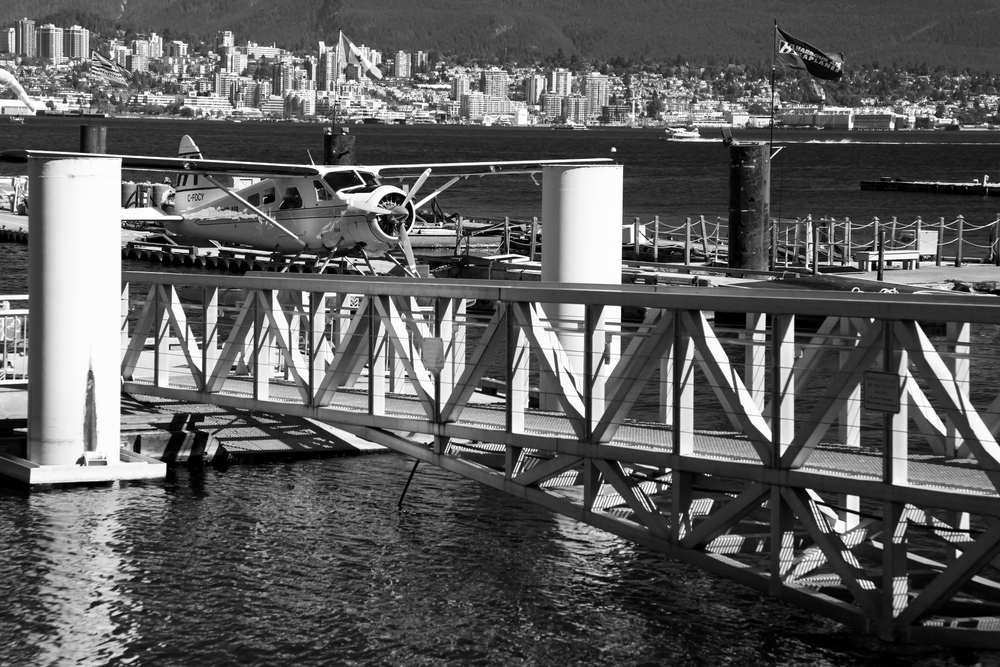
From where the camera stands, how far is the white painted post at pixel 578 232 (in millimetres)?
13633

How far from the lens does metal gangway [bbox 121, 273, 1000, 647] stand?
32.4 ft

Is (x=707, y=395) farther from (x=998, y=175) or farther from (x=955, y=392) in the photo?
(x=998, y=175)

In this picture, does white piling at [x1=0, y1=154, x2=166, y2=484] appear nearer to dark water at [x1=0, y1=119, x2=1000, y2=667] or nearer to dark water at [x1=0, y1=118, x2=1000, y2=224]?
dark water at [x1=0, y1=119, x2=1000, y2=667]

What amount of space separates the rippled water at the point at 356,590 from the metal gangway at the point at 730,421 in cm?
56

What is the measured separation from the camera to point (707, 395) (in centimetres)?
2161

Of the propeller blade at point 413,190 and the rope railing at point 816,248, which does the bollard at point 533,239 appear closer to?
the rope railing at point 816,248

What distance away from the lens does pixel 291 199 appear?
3453 centimetres

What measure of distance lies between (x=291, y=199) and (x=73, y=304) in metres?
20.1

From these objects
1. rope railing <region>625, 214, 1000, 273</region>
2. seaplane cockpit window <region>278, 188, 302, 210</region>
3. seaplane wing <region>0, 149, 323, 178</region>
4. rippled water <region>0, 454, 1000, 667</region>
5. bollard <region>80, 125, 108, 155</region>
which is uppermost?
bollard <region>80, 125, 108, 155</region>

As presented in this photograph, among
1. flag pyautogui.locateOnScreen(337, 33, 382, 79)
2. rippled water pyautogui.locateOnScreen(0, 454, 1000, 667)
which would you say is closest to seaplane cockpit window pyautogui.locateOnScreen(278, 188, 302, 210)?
flag pyautogui.locateOnScreen(337, 33, 382, 79)

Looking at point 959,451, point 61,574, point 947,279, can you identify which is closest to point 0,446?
point 61,574

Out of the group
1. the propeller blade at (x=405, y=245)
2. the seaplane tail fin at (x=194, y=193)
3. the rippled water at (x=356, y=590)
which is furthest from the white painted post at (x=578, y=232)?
the seaplane tail fin at (x=194, y=193)

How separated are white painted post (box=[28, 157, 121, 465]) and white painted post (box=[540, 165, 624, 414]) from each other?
14.4ft

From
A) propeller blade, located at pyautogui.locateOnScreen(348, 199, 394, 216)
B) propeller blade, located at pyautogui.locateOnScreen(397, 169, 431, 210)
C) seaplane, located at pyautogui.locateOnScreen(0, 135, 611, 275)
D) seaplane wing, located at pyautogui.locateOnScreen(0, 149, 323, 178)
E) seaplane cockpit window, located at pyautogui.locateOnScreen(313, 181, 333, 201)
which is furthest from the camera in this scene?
seaplane cockpit window, located at pyautogui.locateOnScreen(313, 181, 333, 201)
